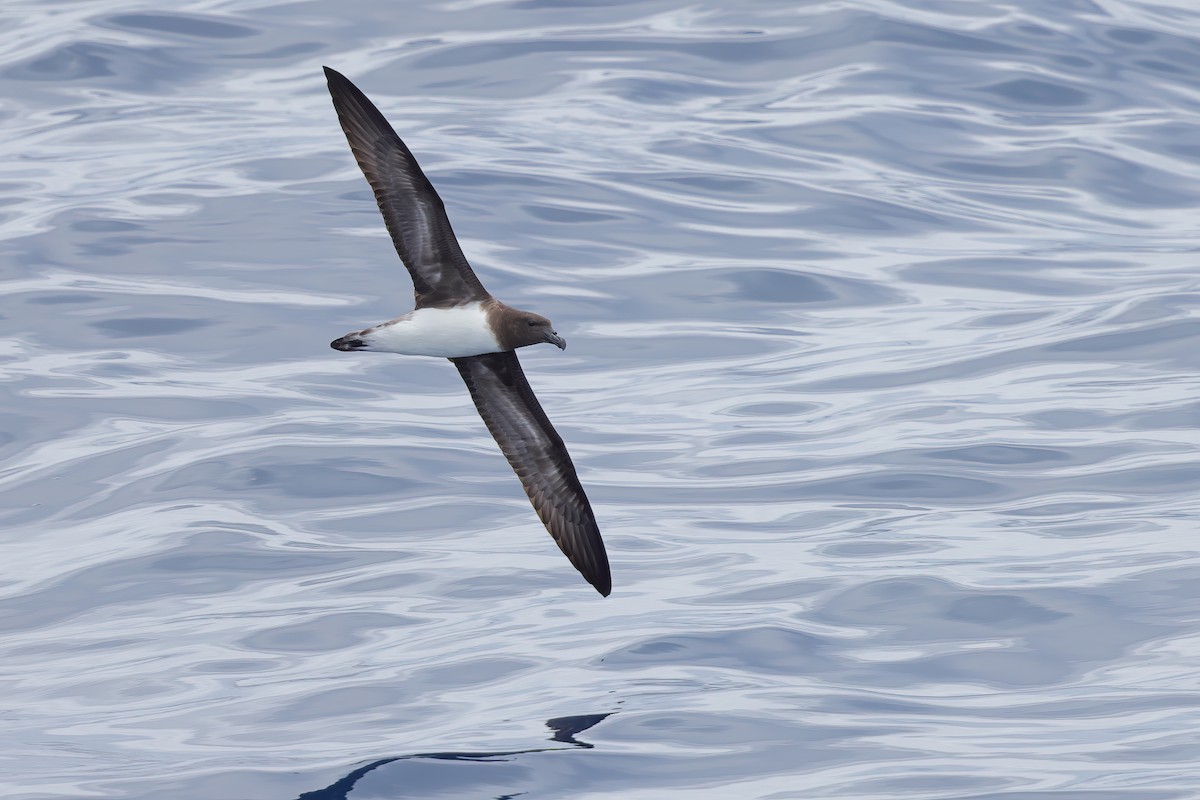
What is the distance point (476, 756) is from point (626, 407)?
18.1 ft

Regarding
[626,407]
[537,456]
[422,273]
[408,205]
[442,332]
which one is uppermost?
[408,205]

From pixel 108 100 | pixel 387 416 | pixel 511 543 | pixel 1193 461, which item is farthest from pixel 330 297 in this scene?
pixel 1193 461

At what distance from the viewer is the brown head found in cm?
981

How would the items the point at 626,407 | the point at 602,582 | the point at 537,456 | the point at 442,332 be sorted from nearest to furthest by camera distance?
the point at 442,332 → the point at 602,582 → the point at 537,456 → the point at 626,407

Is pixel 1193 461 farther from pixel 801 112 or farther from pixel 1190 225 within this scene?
pixel 801 112

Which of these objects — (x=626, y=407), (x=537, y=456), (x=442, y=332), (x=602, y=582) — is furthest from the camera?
(x=626, y=407)

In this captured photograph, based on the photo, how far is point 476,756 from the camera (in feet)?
29.1

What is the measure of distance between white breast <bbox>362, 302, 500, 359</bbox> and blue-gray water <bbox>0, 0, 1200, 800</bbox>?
1.77m

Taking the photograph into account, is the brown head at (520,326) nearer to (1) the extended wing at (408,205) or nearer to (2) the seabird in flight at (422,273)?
(2) the seabird in flight at (422,273)

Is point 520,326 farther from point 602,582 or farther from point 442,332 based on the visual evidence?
point 602,582

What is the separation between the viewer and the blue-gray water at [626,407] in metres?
9.40

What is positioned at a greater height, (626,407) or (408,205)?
(408,205)

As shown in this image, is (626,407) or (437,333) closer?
(437,333)

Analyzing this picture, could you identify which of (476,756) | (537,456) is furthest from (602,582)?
(476,756)
